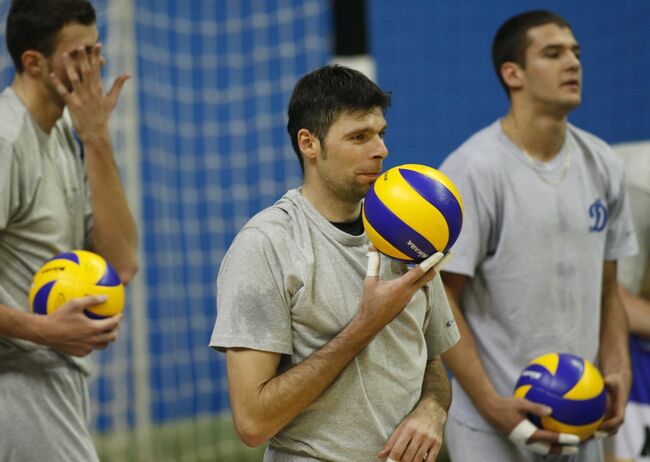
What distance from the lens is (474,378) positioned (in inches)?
136

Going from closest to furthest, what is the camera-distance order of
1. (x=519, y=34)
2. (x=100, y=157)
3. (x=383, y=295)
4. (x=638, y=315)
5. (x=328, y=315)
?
(x=383, y=295)
(x=328, y=315)
(x=100, y=157)
(x=519, y=34)
(x=638, y=315)

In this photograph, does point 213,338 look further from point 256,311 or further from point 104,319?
point 104,319

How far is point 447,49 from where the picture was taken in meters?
A: 7.32

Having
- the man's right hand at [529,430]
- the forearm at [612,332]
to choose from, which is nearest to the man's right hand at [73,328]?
the man's right hand at [529,430]

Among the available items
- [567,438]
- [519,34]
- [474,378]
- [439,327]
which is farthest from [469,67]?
[439,327]

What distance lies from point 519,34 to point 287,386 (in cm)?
213

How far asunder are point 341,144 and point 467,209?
113cm

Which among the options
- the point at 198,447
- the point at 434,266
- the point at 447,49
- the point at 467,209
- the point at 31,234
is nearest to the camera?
the point at 434,266

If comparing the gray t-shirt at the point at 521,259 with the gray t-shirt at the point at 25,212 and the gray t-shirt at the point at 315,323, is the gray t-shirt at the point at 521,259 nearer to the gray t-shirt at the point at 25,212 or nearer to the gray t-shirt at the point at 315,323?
the gray t-shirt at the point at 315,323

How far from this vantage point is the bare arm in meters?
4.20

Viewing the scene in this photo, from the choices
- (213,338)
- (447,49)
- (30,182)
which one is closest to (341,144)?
(213,338)

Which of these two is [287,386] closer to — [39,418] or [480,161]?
[39,418]

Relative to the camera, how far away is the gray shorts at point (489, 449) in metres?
3.55

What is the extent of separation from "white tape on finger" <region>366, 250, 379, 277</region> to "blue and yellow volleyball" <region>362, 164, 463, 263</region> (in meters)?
0.04
